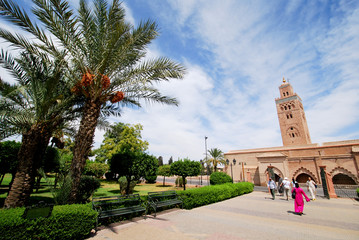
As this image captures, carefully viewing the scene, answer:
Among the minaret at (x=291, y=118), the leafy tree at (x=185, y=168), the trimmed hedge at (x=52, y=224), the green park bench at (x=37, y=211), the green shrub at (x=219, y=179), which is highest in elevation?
the minaret at (x=291, y=118)

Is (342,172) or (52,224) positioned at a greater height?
(342,172)

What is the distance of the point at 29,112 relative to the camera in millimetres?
5949

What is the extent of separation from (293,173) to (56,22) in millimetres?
32791

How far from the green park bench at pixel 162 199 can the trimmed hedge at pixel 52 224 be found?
2.45 meters

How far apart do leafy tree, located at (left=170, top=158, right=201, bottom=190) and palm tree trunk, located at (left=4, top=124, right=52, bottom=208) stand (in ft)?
43.9

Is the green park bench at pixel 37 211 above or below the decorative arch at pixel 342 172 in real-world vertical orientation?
below

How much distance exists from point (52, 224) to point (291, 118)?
Answer: 57766 millimetres

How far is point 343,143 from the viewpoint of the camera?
26000 millimetres

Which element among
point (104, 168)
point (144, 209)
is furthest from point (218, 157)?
Result: point (144, 209)

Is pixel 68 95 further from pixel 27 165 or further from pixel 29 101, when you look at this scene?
pixel 27 165

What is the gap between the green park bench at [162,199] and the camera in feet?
21.5

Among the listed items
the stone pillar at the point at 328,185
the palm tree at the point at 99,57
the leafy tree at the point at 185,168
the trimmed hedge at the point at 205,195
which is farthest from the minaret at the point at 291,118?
the palm tree at the point at 99,57

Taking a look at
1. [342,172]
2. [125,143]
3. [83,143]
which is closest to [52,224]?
[83,143]

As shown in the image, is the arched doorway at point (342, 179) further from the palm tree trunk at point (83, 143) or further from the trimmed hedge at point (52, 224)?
the palm tree trunk at point (83, 143)
